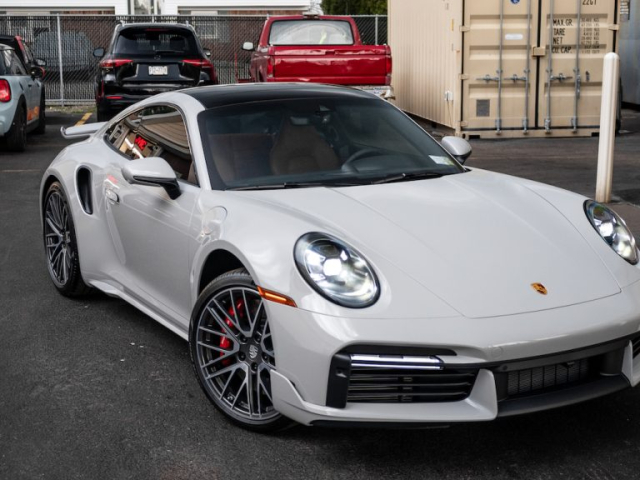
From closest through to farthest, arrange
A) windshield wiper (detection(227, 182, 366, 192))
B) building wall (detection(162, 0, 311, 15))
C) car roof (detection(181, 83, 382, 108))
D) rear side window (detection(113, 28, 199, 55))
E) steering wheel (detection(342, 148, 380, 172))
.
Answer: windshield wiper (detection(227, 182, 366, 192))
steering wheel (detection(342, 148, 380, 172))
car roof (detection(181, 83, 382, 108))
rear side window (detection(113, 28, 199, 55))
building wall (detection(162, 0, 311, 15))

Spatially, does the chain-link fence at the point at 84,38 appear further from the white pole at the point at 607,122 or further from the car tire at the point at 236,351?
the car tire at the point at 236,351

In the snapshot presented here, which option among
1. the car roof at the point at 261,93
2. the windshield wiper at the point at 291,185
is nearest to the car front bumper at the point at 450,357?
the windshield wiper at the point at 291,185

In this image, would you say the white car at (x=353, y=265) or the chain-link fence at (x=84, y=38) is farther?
the chain-link fence at (x=84, y=38)

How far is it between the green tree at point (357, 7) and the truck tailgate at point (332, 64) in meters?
21.2

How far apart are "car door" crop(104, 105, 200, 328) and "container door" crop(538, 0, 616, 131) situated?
1058 cm

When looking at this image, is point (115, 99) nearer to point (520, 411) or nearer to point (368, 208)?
point (368, 208)

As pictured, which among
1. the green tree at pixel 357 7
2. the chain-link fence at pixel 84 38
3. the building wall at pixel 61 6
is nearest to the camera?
the chain-link fence at pixel 84 38

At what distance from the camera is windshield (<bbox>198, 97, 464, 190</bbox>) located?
464 centimetres

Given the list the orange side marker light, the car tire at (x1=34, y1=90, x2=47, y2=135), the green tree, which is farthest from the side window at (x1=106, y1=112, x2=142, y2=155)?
the green tree

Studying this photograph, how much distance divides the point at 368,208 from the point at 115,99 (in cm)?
1125

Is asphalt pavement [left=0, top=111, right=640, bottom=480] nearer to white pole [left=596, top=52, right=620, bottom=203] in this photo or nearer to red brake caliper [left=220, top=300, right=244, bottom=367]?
red brake caliper [left=220, top=300, right=244, bottom=367]

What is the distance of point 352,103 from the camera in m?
5.23

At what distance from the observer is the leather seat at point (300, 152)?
4719mm

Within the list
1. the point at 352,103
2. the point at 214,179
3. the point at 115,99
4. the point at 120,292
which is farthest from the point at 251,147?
the point at 115,99
